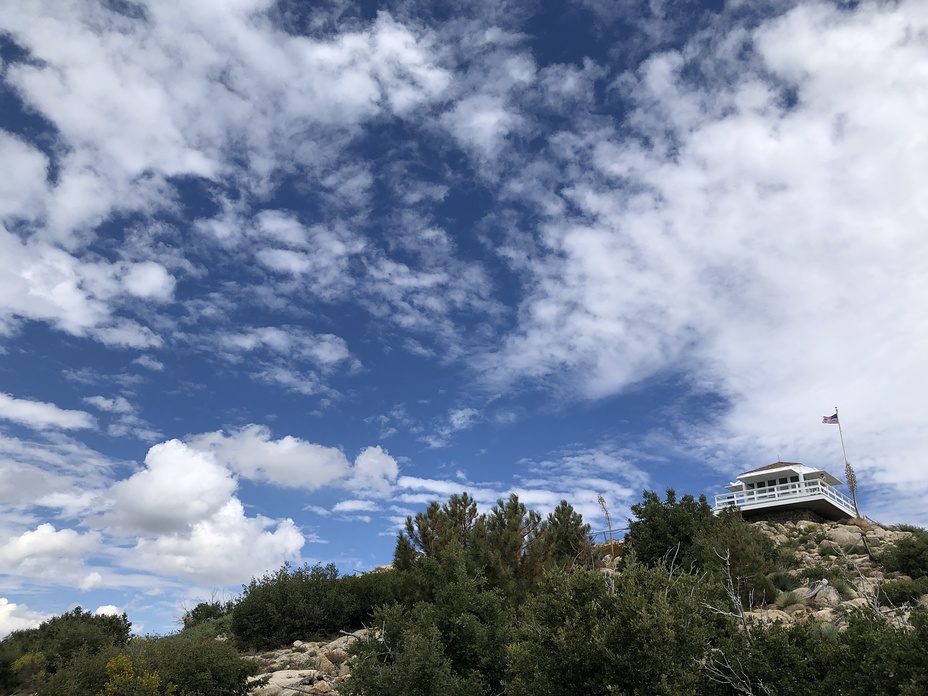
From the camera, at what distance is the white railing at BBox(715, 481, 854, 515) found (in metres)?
38.1

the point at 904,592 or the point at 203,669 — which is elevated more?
the point at 904,592

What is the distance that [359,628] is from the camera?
68.7 feet

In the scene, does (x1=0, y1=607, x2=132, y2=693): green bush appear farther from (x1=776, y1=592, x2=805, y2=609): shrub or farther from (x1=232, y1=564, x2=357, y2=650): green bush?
(x1=776, y1=592, x2=805, y2=609): shrub

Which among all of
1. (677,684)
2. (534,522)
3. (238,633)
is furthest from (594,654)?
(238,633)

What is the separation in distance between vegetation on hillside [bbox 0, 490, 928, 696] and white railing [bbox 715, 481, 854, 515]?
50.4ft

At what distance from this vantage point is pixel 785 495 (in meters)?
38.9

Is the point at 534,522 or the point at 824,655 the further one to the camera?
the point at 534,522

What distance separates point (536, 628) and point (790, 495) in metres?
35.2

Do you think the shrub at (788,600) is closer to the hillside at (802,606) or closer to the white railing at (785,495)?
the hillside at (802,606)

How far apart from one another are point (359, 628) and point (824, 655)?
1600 centimetres

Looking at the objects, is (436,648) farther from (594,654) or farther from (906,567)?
(906,567)

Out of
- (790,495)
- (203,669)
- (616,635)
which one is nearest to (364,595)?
(203,669)

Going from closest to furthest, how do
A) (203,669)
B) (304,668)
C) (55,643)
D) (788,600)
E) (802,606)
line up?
(203,669)
(304,668)
(802,606)
(788,600)
(55,643)

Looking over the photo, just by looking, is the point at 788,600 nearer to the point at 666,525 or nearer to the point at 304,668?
the point at 666,525
